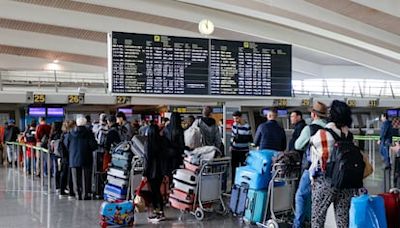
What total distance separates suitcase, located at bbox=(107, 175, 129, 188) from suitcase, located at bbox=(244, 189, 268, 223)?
243 cm

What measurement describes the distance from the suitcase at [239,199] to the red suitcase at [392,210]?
6.75 ft

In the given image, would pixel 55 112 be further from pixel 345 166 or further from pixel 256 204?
pixel 345 166

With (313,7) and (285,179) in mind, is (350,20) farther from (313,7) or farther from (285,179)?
(285,179)

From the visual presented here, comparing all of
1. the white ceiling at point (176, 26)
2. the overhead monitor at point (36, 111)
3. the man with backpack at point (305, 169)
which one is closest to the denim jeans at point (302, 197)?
the man with backpack at point (305, 169)

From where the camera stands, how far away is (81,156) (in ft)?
27.1

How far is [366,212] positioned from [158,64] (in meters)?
5.04

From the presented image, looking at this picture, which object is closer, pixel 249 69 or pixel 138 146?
pixel 138 146

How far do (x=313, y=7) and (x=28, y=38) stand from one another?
1275 centimetres

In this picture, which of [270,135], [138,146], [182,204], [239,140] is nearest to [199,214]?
[182,204]

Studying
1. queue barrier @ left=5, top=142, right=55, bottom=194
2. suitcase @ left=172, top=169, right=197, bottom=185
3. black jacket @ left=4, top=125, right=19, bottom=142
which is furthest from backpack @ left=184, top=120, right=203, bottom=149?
black jacket @ left=4, top=125, right=19, bottom=142

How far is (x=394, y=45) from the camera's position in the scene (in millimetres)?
17750

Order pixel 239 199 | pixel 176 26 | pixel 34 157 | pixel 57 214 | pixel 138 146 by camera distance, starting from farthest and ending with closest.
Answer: pixel 176 26, pixel 34 157, pixel 138 146, pixel 57 214, pixel 239 199

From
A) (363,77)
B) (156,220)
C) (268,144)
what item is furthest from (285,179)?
(363,77)

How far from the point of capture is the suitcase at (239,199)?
611 centimetres
